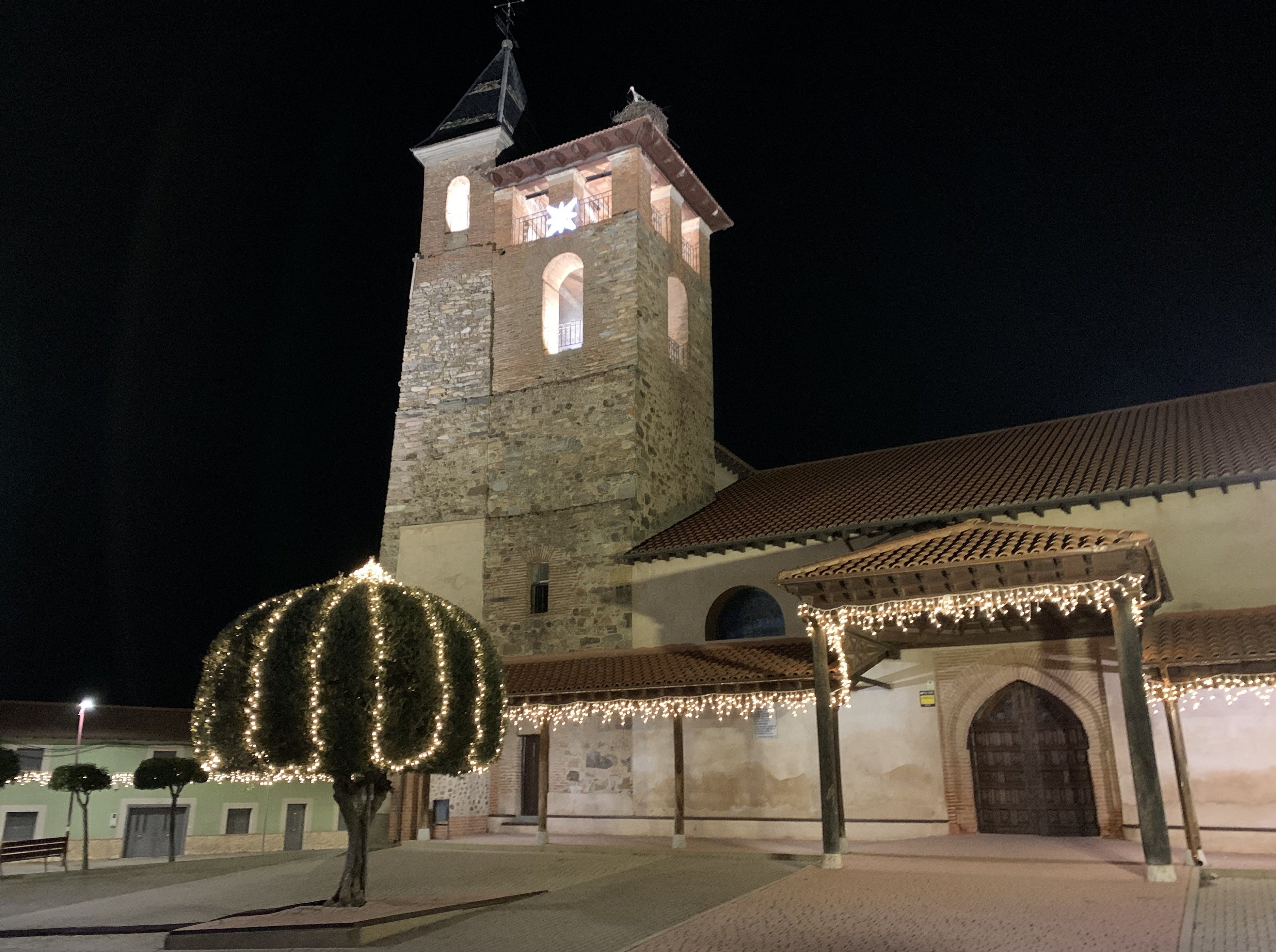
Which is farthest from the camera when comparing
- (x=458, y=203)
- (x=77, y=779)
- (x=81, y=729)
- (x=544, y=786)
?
(x=458, y=203)

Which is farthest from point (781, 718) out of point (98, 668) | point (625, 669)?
point (98, 668)

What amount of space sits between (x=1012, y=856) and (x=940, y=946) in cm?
499

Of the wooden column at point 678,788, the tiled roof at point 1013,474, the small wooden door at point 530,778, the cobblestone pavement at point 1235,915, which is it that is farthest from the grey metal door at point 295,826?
the cobblestone pavement at point 1235,915

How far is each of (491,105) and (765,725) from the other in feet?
57.4

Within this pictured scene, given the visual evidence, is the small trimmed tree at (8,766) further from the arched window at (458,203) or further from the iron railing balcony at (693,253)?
the iron railing balcony at (693,253)

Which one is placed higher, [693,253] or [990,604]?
[693,253]

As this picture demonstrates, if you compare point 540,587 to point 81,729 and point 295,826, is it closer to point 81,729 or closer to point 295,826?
point 81,729

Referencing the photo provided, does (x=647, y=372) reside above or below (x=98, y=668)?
above

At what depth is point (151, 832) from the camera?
80.5 ft

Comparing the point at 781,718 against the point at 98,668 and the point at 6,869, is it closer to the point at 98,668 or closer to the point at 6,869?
the point at 6,869

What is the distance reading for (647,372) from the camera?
802 inches

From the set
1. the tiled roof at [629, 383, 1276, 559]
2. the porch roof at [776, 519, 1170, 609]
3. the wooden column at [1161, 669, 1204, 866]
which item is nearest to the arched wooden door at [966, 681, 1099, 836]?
the wooden column at [1161, 669, 1204, 866]

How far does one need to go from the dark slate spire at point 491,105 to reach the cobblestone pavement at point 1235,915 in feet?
69.6

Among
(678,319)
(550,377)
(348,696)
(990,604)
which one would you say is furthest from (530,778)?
(990,604)
